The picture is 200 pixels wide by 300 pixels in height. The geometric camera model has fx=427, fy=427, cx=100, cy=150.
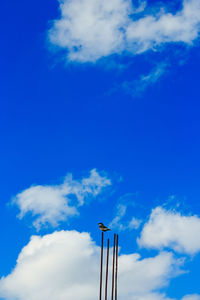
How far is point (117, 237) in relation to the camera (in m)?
46.3

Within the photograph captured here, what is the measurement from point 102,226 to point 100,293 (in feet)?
22.8

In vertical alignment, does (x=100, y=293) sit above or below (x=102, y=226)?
below

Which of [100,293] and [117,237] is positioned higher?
[117,237]

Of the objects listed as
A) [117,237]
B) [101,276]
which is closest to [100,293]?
[101,276]

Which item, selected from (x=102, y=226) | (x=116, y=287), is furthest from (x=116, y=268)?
(x=102, y=226)

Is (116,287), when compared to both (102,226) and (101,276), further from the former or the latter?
(102,226)

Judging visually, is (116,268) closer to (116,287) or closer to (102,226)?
(116,287)

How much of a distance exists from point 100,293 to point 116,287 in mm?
2410

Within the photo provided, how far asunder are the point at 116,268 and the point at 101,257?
201cm

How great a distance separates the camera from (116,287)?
151 feet

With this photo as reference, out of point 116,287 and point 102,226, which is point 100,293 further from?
point 102,226

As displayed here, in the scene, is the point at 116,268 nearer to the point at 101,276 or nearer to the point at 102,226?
the point at 101,276

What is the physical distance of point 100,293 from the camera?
44.2 meters

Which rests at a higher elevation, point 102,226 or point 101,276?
point 102,226
